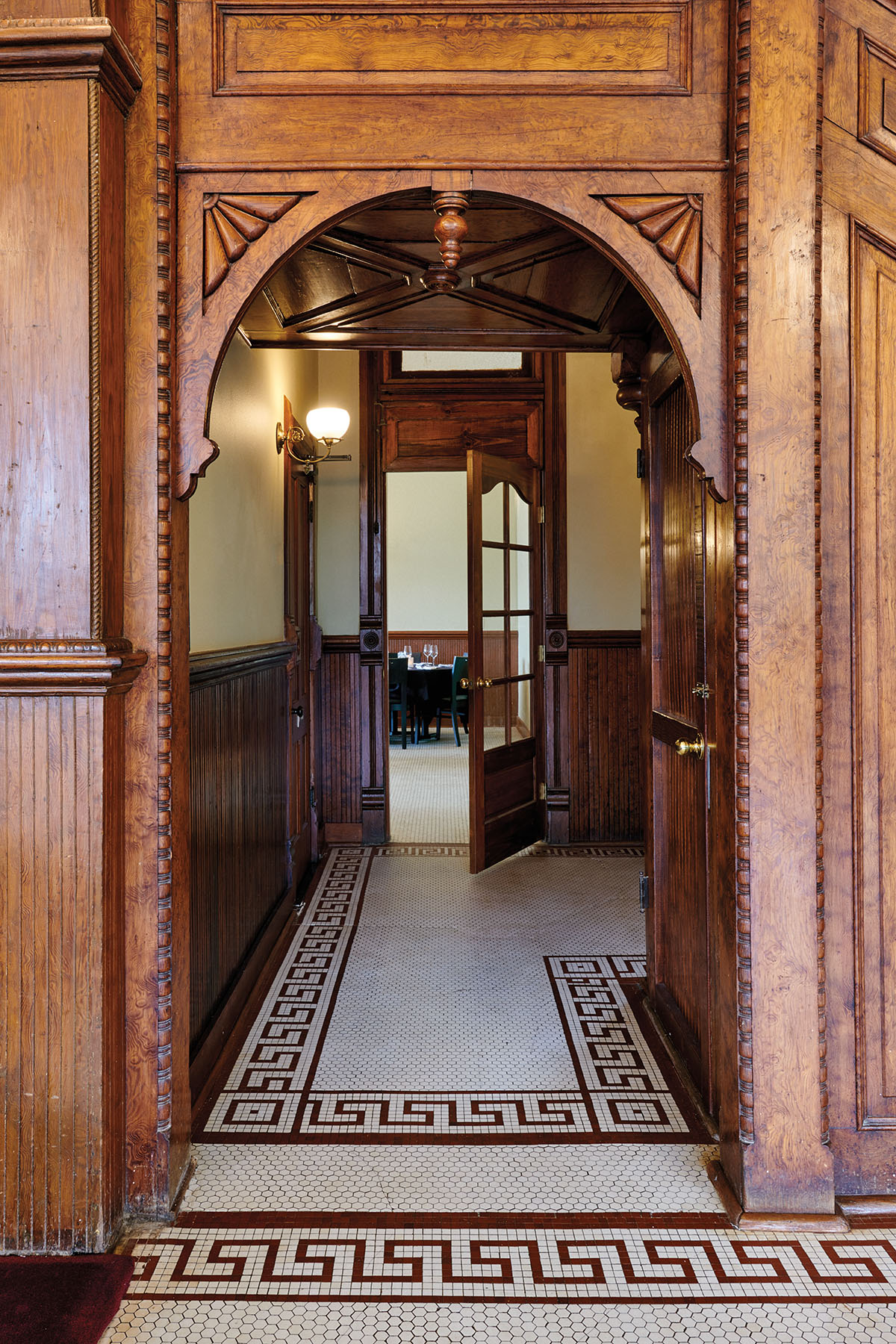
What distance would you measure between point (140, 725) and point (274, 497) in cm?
233

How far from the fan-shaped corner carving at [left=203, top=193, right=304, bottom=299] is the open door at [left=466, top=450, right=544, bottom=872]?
2.73 m

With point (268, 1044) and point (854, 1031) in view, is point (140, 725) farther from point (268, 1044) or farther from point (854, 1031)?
point (854, 1031)

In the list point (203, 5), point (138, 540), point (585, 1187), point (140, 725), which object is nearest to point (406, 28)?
point (203, 5)

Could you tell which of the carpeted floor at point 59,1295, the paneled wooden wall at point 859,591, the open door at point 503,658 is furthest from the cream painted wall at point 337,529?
the carpeted floor at point 59,1295

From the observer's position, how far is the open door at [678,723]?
243cm

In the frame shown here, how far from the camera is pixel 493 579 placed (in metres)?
5.01

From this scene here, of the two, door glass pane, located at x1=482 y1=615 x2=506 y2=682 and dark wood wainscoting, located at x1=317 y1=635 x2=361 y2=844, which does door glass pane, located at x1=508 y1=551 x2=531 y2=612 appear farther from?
dark wood wainscoting, located at x1=317 y1=635 x2=361 y2=844

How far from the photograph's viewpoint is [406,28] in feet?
6.38

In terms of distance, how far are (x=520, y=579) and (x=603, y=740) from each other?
1.11 metres

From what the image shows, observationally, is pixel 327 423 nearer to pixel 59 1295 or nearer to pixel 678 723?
pixel 678 723

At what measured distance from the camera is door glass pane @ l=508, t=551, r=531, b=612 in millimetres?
5234

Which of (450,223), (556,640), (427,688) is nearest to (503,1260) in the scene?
(450,223)

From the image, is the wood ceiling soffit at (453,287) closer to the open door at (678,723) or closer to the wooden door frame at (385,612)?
the open door at (678,723)

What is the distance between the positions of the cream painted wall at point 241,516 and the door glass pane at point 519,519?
1.48 metres
